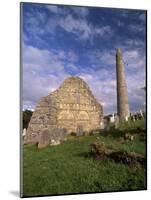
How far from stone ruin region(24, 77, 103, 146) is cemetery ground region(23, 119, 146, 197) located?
8 centimetres

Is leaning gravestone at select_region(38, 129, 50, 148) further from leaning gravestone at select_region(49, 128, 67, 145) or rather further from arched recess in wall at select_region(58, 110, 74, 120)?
arched recess in wall at select_region(58, 110, 74, 120)

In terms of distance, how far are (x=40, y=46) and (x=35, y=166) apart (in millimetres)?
986

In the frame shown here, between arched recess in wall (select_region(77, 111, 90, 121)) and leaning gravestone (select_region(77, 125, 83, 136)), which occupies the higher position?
arched recess in wall (select_region(77, 111, 90, 121))

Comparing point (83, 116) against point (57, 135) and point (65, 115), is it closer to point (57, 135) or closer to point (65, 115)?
point (65, 115)

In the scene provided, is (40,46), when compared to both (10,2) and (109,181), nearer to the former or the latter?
(10,2)

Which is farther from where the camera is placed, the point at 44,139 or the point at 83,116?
the point at 83,116

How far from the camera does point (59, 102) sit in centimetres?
377

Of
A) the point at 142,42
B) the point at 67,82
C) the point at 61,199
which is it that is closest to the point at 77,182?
the point at 61,199

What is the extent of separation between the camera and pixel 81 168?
3.78 meters

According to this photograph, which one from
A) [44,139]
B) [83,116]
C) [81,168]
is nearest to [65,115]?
[83,116]

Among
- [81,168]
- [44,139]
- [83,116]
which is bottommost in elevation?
[81,168]

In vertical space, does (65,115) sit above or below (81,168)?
above

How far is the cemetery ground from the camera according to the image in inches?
A: 144

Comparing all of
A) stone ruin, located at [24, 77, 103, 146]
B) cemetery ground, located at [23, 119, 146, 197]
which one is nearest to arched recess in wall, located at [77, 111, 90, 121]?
stone ruin, located at [24, 77, 103, 146]
